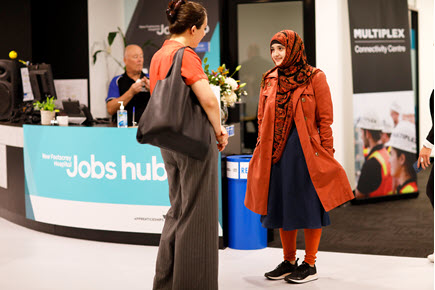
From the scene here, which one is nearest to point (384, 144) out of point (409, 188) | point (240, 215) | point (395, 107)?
point (395, 107)

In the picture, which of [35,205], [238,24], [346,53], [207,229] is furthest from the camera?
[238,24]

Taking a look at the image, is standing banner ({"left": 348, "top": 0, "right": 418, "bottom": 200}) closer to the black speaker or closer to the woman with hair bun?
the black speaker

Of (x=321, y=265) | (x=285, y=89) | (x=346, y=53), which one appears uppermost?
(x=346, y=53)

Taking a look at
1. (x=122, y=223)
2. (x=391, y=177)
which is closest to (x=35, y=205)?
(x=122, y=223)

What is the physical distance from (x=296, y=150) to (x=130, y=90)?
100 inches

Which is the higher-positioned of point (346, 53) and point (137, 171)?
point (346, 53)

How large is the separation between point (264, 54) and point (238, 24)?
569 millimetres

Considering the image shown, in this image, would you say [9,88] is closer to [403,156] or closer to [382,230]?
[382,230]

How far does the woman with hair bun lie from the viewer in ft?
9.75

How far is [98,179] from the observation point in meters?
5.10

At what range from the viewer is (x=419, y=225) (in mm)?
5609

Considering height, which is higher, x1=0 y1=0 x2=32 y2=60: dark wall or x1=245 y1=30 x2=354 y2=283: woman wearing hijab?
x1=0 y1=0 x2=32 y2=60: dark wall

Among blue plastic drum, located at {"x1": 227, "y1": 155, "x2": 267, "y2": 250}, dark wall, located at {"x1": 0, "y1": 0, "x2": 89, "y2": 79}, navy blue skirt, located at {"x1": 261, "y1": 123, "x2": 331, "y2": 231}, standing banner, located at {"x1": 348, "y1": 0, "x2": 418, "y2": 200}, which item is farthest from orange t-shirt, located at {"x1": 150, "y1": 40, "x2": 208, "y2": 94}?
dark wall, located at {"x1": 0, "y1": 0, "x2": 89, "y2": 79}

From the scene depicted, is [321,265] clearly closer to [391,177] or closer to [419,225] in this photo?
[419,225]
